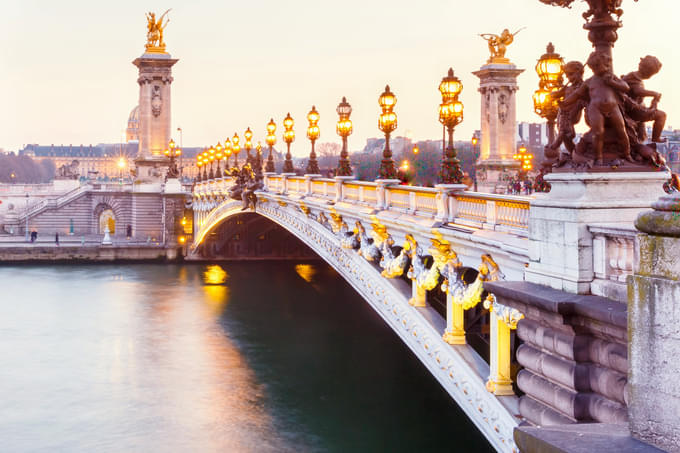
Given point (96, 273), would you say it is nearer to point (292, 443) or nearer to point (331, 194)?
point (331, 194)

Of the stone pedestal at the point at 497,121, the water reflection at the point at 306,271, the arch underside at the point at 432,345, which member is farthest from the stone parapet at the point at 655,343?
the stone pedestal at the point at 497,121

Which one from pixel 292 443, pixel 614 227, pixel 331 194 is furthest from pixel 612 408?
pixel 331 194

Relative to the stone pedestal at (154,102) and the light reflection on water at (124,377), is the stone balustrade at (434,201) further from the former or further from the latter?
the stone pedestal at (154,102)

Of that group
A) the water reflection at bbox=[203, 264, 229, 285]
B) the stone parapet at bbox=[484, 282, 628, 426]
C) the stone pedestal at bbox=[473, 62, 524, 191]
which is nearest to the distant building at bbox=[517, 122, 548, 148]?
the stone pedestal at bbox=[473, 62, 524, 191]

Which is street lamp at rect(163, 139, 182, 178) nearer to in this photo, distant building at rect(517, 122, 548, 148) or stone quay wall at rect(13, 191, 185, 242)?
stone quay wall at rect(13, 191, 185, 242)

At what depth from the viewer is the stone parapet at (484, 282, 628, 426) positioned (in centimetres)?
926

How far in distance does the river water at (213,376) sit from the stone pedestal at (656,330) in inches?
627

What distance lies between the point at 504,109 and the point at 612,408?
59917 mm

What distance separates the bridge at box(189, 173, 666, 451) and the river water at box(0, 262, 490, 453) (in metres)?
3.61

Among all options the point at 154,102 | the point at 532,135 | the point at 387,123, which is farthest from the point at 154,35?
the point at 387,123

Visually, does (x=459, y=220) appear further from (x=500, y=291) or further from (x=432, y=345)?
(x=500, y=291)

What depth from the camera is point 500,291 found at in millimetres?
11000

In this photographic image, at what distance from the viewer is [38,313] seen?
44.5 meters

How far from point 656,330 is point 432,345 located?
12276mm
